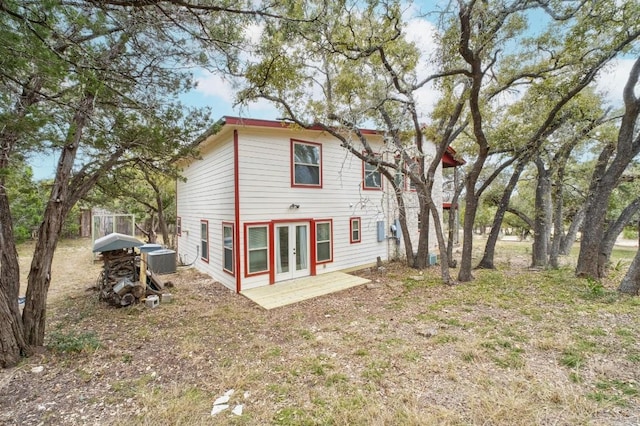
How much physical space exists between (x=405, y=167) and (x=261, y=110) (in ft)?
12.9

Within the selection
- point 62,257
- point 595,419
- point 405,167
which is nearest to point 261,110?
point 405,167

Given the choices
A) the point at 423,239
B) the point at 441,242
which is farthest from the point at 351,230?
the point at 441,242

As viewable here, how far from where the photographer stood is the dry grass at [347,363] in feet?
8.36

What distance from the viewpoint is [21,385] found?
2961 mm

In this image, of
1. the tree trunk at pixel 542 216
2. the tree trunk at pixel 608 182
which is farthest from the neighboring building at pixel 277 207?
the tree trunk at pixel 542 216

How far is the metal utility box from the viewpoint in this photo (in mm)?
8898

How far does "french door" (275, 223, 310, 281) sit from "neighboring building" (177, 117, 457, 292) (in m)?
0.03

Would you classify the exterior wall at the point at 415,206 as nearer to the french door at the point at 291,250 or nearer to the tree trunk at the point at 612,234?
the french door at the point at 291,250

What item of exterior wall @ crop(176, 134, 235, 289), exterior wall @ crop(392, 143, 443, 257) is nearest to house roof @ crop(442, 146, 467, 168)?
exterior wall @ crop(392, 143, 443, 257)

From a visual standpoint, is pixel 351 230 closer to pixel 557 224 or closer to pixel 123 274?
pixel 123 274

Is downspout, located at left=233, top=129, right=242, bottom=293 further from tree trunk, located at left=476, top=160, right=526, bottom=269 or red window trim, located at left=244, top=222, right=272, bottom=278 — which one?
tree trunk, located at left=476, top=160, right=526, bottom=269

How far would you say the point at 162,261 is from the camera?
29.6ft

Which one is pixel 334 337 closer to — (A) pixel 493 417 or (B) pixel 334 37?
(A) pixel 493 417

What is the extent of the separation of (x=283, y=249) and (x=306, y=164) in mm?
2602
